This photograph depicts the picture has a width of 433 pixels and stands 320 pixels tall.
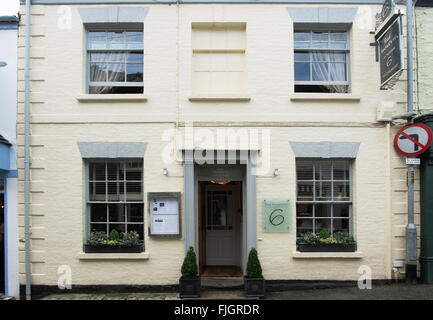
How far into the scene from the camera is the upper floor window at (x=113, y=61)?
25.0 feet

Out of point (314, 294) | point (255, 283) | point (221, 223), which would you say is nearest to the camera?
point (255, 283)

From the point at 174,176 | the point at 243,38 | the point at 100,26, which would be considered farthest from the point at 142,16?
the point at 174,176

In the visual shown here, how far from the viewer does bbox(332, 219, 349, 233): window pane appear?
7.50 metres

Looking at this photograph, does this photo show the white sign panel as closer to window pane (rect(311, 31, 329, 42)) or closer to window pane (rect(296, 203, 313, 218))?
window pane (rect(296, 203, 313, 218))

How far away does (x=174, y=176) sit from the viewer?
7.29 meters

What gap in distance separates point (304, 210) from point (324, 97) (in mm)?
2581

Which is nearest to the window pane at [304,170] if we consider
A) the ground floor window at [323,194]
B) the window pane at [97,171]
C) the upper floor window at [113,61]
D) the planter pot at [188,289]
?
the ground floor window at [323,194]

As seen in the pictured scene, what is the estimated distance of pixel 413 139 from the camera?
23.2ft

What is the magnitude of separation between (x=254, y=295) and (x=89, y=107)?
17.7 feet

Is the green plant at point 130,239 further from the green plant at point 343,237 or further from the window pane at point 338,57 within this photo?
the window pane at point 338,57

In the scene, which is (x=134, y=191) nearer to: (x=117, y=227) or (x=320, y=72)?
(x=117, y=227)

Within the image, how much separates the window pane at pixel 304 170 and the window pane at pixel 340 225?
3.80ft

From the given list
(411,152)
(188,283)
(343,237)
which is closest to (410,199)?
(411,152)

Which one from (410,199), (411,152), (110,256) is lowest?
(110,256)
